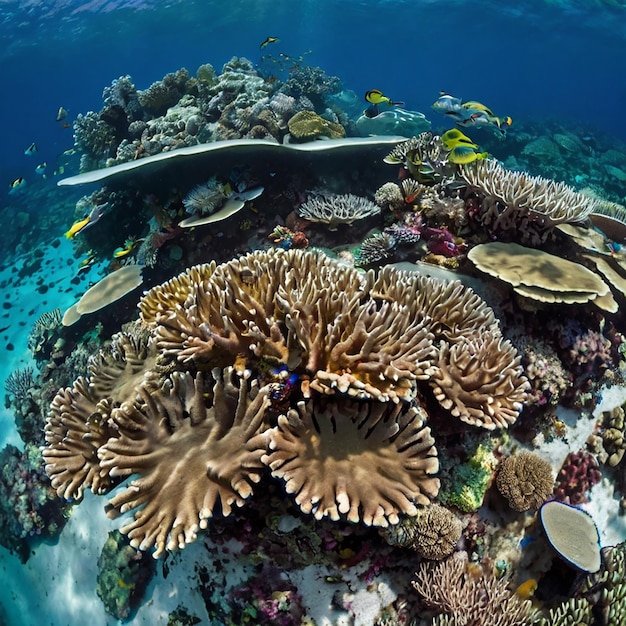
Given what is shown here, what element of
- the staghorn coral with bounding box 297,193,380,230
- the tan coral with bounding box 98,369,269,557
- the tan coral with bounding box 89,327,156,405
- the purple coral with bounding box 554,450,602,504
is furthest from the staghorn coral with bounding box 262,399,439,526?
the staghorn coral with bounding box 297,193,380,230

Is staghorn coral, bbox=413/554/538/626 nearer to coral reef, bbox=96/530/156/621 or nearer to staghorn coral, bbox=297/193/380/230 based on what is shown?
coral reef, bbox=96/530/156/621

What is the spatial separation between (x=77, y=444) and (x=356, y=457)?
2204 mm

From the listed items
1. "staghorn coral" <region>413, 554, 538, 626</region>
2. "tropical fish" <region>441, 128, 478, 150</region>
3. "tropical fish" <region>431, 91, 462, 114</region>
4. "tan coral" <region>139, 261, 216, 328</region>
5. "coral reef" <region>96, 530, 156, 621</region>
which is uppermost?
"tropical fish" <region>441, 128, 478, 150</region>

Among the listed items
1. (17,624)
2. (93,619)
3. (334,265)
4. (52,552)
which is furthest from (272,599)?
(17,624)

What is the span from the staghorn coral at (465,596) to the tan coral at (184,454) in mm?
1824

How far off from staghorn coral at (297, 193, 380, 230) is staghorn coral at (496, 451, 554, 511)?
3814 millimetres

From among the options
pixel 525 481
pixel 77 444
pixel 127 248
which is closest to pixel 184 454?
pixel 77 444

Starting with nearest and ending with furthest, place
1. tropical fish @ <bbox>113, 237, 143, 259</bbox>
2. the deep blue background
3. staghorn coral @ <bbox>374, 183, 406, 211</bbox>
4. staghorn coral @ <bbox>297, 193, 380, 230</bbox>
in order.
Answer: staghorn coral @ <bbox>374, 183, 406, 211</bbox>, staghorn coral @ <bbox>297, 193, 380, 230</bbox>, tropical fish @ <bbox>113, 237, 143, 259</bbox>, the deep blue background

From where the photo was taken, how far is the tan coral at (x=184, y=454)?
2.63 metres

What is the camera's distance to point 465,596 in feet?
11.1

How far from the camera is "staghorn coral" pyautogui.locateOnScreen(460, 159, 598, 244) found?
474 centimetres

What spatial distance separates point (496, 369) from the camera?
3.23m

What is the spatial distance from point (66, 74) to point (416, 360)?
69244 mm

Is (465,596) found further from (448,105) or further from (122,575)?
(448,105)
